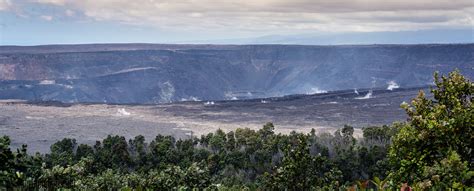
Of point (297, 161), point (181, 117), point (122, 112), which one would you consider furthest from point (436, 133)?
point (122, 112)

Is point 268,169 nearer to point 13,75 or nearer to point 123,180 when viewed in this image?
point 123,180

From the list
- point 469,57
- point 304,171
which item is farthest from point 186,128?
point 469,57

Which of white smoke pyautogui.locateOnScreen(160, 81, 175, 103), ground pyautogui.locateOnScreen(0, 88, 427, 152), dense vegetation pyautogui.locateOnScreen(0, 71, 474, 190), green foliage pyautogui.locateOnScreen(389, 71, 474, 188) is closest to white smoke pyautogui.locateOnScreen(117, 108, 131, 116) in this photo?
ground pyautogui.locateOnScreen(0, 88, 427, 152)

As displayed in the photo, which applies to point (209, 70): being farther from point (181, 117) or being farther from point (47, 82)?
point (181, 117)

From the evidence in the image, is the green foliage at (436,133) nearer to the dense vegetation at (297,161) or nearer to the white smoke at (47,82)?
the dense vegetation at (297,161)

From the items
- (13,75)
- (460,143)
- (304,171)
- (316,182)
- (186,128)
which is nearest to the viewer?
(460,143)
